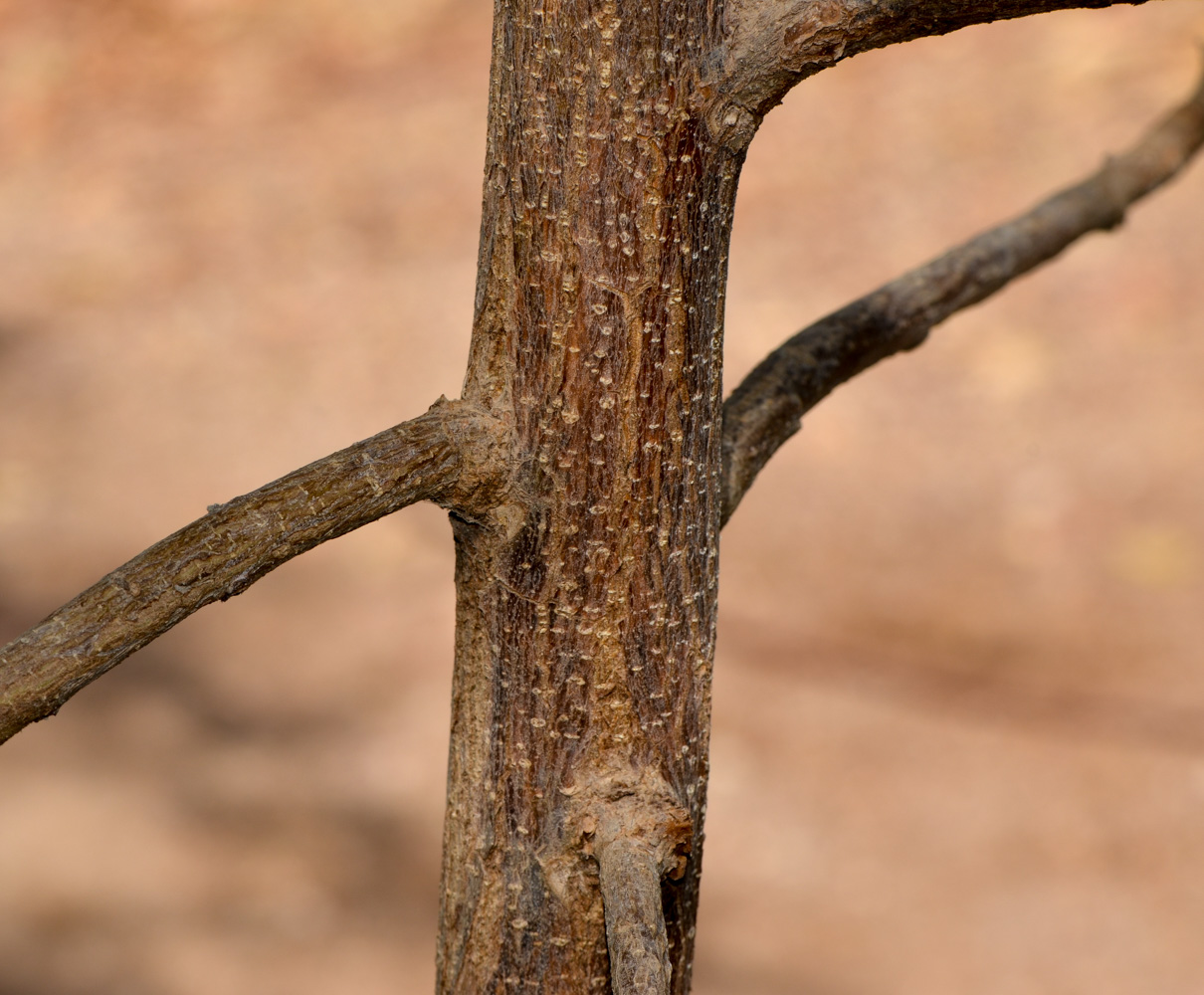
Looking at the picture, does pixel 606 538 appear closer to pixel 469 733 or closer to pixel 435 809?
pixel 469 733

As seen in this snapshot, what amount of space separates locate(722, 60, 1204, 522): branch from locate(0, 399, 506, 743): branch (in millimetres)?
222

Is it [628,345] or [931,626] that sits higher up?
[931,626]

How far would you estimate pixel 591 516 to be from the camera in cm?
68

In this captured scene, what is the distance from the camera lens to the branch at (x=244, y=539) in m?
0.53

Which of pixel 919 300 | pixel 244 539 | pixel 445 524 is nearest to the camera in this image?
pixel 244 539

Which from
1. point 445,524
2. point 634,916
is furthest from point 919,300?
point 445,524

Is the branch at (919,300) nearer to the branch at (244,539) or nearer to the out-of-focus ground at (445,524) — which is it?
the branch at (244,539)

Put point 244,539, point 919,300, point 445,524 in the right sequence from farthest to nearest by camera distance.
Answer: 1. point 445,524
2. point 919,300
3. point 244,539

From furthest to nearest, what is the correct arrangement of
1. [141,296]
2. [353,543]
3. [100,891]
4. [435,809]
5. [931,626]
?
1. [141,296]
2. [353,543]
3. [931,626]
4. [435,809]
5. [100,891]

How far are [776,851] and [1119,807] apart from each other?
27.1 inches

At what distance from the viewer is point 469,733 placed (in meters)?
0.73

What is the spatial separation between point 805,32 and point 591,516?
26cm

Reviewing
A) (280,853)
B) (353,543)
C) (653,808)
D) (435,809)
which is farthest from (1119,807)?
(653,808)

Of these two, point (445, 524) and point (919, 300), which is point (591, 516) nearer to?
point (919, 300)
